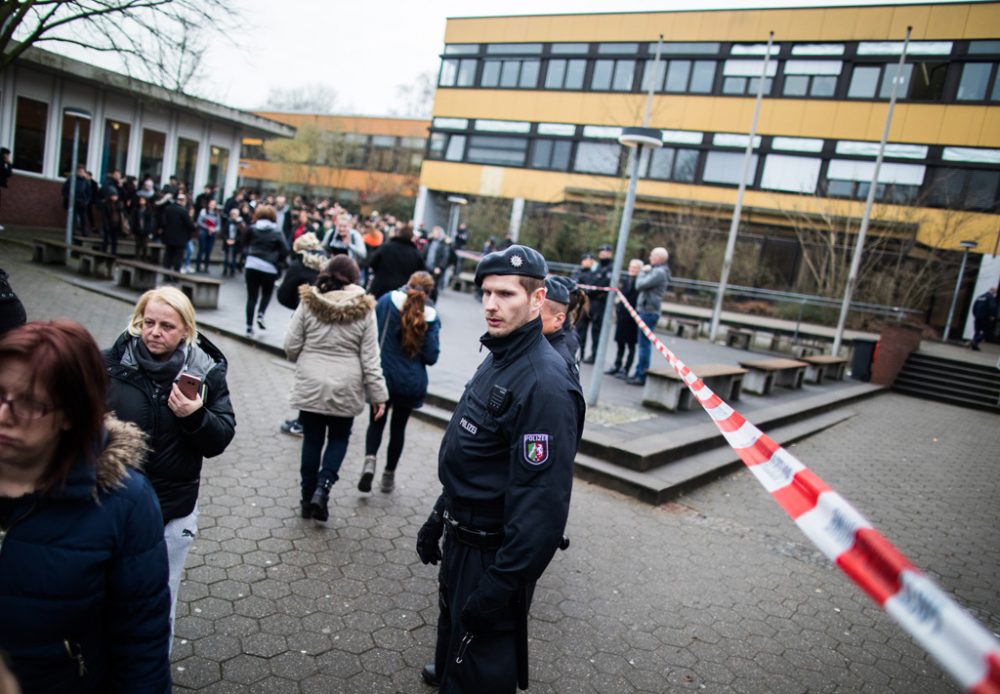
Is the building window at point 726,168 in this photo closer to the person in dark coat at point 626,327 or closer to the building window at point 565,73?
the building window at point 565,73

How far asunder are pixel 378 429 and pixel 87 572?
3660 mm

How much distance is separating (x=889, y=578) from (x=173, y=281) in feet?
43.6

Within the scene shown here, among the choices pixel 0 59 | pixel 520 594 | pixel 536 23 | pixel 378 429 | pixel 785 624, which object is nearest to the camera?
pixel 520 594

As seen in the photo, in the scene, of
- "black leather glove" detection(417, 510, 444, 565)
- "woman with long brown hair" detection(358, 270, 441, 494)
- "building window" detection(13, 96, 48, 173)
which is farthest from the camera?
"building window" detection(13, 96, 48, 173)

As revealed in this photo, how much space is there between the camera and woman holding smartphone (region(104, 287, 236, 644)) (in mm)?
2498

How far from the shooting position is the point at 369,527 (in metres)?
4.73

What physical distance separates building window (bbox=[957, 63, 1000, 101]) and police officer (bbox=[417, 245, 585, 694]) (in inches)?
1336

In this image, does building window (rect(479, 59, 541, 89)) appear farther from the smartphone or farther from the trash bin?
the smartphone

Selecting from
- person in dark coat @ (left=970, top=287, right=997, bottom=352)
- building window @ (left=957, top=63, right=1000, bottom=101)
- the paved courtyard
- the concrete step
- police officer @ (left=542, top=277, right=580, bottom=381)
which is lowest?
the paved courtyard

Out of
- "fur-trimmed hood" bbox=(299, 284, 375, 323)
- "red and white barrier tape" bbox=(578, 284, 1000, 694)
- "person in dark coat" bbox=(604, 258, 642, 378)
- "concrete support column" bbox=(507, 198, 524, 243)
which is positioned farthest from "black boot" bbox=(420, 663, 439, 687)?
"concrete support column" bbox=(507, 198, 524, 243)

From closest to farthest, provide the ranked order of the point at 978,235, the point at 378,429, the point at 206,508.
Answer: the point at 206,508 < the point at 378,429 < the point at 978,235

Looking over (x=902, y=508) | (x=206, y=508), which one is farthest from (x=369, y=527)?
(x=902, y=508)

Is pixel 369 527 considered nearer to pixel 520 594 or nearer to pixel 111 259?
pixel 520 594

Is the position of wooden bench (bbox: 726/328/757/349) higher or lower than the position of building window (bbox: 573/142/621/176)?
lower
